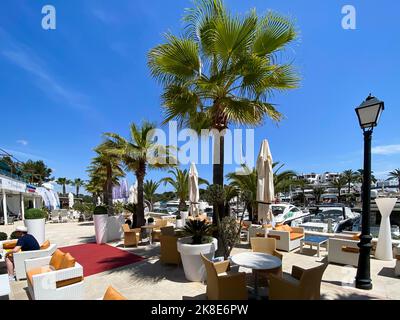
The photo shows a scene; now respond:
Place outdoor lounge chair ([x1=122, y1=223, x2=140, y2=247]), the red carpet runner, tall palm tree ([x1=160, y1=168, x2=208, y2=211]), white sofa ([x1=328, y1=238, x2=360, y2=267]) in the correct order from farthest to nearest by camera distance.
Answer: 1. tall palm tree ([x1=160, y1=168, x2=208, y2=211])
2. outdoor lounge chair ([x1=122, y1=223, x2=140, y2=247])
3. the red carpet runner
4. white sofa ([x1=328, y1=238, x2=360, y2=267])

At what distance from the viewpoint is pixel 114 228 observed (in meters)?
10.6

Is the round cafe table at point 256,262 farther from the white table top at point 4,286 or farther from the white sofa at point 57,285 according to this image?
the white table top at point 4,286

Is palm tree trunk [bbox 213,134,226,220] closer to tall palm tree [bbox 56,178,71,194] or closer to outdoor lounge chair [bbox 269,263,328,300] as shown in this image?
outdoor lounge chair [bbox 269,263,328,300]

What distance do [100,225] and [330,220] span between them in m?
10.0

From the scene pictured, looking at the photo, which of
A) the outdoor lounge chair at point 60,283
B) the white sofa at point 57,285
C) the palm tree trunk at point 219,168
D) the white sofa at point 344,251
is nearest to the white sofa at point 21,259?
the outdoor lounge chair at point 60,283

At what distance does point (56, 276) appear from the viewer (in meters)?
3.97

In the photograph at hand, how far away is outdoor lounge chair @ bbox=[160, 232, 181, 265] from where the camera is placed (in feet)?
20.8

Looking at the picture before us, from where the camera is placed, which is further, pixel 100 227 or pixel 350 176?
pixel 350 176

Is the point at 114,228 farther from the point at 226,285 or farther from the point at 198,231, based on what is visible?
the point at 226,285

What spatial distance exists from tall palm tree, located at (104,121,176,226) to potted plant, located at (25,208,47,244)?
373cm

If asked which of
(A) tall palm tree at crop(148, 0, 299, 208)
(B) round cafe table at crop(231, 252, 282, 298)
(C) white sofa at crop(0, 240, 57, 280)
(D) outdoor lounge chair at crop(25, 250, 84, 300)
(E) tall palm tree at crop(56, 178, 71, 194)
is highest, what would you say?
(A) tall palm tree at crop(148, 0, 299, 208)

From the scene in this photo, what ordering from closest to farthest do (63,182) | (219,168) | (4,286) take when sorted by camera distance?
(4,286), (219,168), (63,182)

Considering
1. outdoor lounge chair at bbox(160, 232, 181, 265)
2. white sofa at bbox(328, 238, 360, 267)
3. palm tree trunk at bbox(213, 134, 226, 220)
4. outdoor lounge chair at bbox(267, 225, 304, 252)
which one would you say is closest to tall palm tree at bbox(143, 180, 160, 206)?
outdoor lounge chair at bbox(267, 225, 304, 252)

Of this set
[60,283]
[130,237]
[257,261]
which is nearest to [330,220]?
[257,261]
